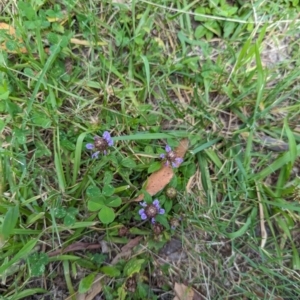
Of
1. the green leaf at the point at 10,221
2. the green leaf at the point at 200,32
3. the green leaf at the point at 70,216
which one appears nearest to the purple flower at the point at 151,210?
the green leaf at the point at 70,216

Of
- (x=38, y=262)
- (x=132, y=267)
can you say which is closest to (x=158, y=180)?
(x=132, y=267)

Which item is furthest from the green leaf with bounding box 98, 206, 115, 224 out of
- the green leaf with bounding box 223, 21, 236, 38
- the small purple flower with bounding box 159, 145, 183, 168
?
the green leaf with bounding box 223, 21, 236, 38

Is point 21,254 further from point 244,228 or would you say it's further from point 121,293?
point 244,228

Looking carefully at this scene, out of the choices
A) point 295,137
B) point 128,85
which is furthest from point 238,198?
point 128,85

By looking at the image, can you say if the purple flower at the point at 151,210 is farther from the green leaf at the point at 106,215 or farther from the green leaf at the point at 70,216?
the green leaf at the point at 70,216

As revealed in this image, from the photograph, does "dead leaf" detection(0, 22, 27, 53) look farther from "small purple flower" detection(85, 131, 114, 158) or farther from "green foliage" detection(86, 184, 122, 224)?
"green foliage" detection(86, 184, 122, 224)

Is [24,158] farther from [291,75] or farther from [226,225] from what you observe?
[291,75]
